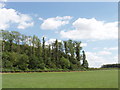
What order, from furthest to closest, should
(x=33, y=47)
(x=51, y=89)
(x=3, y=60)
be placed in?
(x=33, y=47), (x=3, y=60), (x=51, y=89)

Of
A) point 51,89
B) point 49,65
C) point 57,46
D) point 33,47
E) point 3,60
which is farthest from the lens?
point 57,46

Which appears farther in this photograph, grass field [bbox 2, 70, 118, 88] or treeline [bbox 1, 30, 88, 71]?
treeline [bbox 1, 30, 88, 71]

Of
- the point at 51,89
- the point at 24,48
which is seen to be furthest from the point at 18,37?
the point at 51,89

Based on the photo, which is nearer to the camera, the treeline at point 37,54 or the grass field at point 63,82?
the grass field at point 63,82

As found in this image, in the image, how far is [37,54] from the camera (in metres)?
64.4

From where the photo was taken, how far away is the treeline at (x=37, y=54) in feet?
173

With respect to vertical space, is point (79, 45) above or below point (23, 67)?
above

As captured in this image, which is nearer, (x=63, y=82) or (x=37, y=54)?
(x=63, y=82)

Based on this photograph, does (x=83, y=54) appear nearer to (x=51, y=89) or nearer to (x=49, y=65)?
(x=49, y=65)

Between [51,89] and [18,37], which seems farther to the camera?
[18,37]

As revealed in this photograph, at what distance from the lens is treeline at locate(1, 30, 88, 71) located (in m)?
52.7

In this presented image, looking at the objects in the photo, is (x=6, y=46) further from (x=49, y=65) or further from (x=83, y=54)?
(x=83, y=54)

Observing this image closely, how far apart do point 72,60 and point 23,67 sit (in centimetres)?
2621

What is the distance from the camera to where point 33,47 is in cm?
6606
